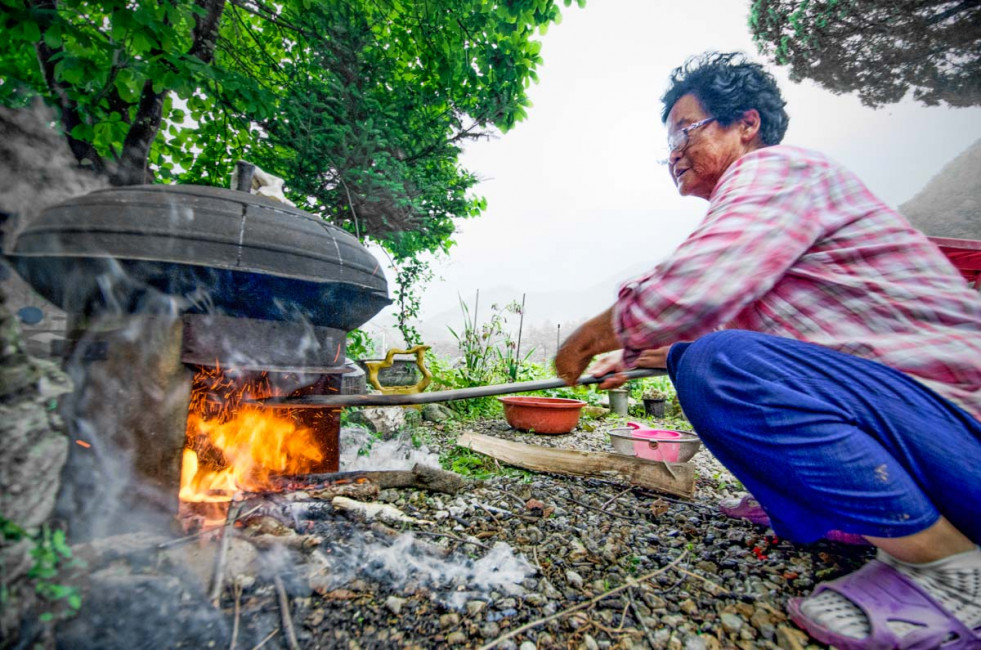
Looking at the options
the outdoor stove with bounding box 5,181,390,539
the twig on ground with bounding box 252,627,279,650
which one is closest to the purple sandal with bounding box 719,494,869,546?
the twig on ground with bounding box 252,627,279,650

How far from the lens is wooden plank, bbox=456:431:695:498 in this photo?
223cm

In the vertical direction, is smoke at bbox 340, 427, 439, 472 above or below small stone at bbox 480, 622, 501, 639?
above

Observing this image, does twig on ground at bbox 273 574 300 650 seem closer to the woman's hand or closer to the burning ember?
the burning ember

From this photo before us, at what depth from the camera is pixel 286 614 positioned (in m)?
1.14

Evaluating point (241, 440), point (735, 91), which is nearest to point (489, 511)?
point (241, 440)

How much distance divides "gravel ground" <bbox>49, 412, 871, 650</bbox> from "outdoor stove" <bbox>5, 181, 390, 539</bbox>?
0.87 ft

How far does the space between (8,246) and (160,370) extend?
590mm

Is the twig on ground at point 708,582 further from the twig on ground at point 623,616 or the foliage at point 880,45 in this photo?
the foliage at point 880,45

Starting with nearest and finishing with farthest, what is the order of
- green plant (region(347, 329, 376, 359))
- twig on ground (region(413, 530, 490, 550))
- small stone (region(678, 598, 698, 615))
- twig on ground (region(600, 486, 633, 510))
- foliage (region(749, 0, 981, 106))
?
small stone (region(678, 598, 698, 615)) < twig on ground (region(413, 530, 490, 550)) < twig on ground (region(600, 486, 633, 510)) < green plant (region(347, 329, 376, 359)) < foliage (region(749, 0, 981, 106))

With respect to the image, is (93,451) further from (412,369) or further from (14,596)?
(412,369)

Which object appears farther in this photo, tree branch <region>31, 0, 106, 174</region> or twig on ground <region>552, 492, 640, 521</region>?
twig on ground <region>552, 492, 640, 521</region>

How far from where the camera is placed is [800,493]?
1182 mm

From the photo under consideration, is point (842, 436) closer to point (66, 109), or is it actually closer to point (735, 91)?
point (735, 91)

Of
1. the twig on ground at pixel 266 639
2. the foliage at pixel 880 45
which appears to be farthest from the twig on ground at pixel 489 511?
the foliage at pixel 880 45
